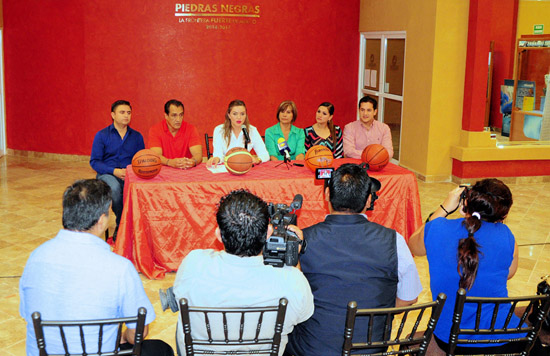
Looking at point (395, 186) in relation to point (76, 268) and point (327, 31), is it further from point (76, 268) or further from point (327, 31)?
point (327, 31)

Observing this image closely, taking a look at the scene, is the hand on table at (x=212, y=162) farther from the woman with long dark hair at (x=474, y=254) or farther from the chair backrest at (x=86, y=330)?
the chair backrest at (x=86, y=330)

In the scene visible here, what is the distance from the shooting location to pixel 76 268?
7.15 feet

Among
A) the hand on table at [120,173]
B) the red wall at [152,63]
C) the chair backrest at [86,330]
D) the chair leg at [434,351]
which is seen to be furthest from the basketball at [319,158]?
the red wall at [152,63]

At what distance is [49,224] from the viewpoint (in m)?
5.86

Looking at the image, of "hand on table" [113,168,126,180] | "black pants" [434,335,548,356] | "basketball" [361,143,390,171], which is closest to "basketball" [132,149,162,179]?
"hand on table" [113,168,126,180]

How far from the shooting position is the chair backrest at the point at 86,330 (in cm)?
204

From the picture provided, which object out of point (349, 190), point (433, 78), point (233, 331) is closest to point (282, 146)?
point (349, 190)

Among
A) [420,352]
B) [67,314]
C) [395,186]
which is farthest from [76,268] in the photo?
[395,186]

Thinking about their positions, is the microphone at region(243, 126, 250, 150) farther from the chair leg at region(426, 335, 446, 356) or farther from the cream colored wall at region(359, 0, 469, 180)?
the cream colored wall at region(359, 0, 469, 180)

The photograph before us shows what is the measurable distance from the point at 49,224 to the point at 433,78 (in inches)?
192

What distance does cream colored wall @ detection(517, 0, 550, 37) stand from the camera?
32.1 ft

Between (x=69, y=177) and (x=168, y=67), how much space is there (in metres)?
2.10

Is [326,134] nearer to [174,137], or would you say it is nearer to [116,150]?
[174,137]

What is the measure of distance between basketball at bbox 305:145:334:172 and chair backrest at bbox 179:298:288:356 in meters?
2.45
